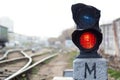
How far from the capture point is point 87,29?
13.3ft

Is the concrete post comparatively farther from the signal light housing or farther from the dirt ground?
the dirt ground

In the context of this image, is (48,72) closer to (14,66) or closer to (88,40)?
(14,66)

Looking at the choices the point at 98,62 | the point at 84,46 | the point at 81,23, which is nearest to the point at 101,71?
the point at 98,62

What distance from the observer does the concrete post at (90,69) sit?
4.13 metres

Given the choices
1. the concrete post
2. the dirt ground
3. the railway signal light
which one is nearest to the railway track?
the dirt ground

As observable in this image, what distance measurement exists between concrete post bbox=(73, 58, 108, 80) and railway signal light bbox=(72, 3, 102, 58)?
109mm

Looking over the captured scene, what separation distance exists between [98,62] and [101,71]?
0.11 meters

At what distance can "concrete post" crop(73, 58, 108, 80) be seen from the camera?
4.13m

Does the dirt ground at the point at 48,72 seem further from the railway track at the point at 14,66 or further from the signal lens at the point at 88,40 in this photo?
the signal lens at the point at 88,40

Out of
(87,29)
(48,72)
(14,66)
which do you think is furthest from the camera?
(14,66)

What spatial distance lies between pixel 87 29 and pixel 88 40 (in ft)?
0.43

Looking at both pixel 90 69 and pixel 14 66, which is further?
pixel 14 66

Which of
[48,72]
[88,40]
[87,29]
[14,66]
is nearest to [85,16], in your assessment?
[87,29]

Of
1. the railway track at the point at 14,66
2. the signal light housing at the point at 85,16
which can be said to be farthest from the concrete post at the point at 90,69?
the railway track at the point at 14,66
